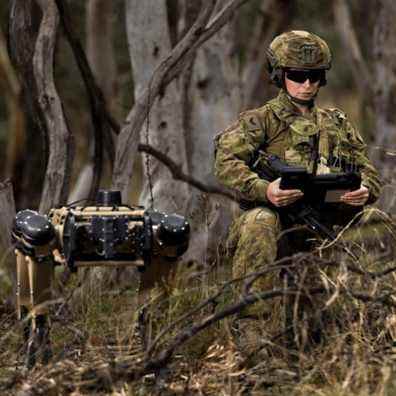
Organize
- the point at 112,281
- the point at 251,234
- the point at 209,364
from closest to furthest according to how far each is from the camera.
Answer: the point at 209,364, the point at 251,234, the point at 112,281

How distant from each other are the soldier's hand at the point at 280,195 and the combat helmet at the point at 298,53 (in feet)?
2.06

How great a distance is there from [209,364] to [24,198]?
9002 mm

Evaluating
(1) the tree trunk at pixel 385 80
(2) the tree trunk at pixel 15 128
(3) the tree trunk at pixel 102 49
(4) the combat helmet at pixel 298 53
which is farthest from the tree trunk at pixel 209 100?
(4) the combat helmet at pixel 298 53

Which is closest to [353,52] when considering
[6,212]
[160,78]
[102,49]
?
[102,49]

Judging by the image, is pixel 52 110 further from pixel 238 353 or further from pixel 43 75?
pixel 238 353

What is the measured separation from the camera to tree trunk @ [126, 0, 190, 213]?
856 cm

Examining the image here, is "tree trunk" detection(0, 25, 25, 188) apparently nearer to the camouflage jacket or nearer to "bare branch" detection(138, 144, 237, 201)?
"bare branch" detection(138, 144, 237, 201)

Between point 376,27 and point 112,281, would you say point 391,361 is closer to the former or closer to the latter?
point 112,281

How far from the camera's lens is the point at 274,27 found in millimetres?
13445

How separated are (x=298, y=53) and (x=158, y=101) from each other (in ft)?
8.51

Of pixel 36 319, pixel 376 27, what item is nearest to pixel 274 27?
pixel 376 27

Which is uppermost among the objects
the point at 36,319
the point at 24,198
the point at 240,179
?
the point at 240,179

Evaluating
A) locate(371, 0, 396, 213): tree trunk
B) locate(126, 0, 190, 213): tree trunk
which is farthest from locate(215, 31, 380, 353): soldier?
locate(371, 0, 396, 213): tree trunk

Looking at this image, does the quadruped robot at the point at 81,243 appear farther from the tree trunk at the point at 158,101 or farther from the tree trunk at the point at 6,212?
the tree trunk at the point at 158,101
